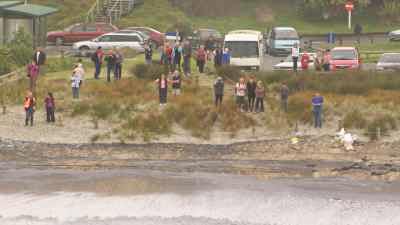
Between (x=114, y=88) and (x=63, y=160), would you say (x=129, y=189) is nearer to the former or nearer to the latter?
(x=63, y=160)

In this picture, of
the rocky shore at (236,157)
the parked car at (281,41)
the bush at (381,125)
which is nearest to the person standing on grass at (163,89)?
the rocky shore at (236,157)

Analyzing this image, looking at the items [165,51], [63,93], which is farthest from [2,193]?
[165,51]

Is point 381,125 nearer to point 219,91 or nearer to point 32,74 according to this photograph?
point 219,91

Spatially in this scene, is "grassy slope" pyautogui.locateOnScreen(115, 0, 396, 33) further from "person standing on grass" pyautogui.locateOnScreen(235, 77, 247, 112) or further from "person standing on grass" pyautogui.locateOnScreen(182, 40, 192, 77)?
"person standing on grass" pyautogui.locateOnScreen(235, 77, 247, 112)

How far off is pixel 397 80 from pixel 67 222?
1751 centimetres

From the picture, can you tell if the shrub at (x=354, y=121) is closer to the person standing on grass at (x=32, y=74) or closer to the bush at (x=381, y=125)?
the bush at (x=381, y=125)

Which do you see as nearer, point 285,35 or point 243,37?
point 243,37

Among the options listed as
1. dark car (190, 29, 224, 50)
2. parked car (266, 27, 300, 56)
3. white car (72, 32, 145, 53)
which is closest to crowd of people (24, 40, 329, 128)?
dark car (190, 29, 224, 50)

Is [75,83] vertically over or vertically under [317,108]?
over

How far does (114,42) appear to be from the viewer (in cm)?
4994

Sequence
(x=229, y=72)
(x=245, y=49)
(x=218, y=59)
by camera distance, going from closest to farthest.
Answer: (x=229, y=72) < (x=218, y=59) < (x=245, y=49)

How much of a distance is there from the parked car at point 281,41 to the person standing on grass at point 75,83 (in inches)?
717

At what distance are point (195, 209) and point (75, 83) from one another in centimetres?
1241

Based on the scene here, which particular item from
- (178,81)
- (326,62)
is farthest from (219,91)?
(326,62)
